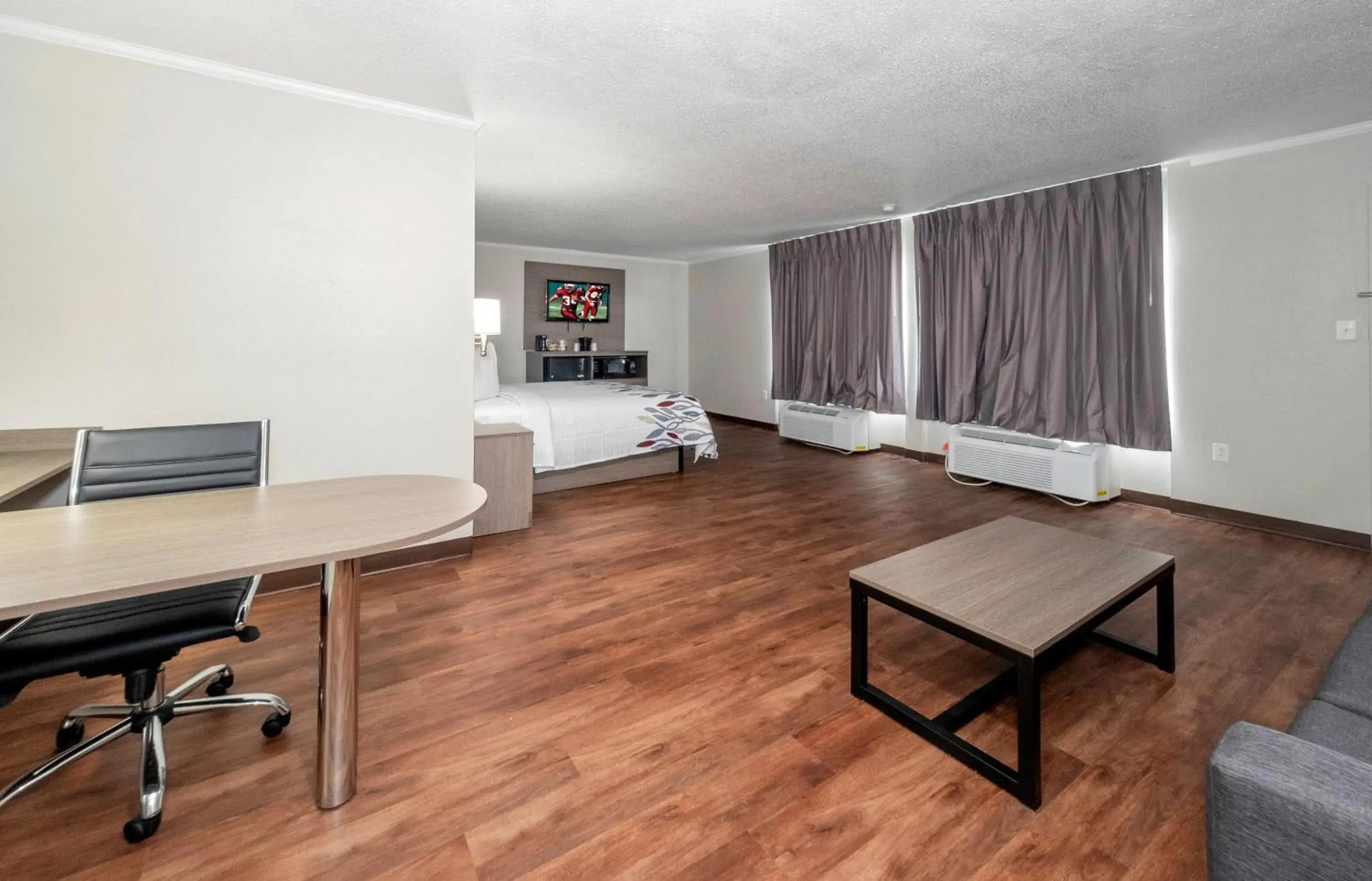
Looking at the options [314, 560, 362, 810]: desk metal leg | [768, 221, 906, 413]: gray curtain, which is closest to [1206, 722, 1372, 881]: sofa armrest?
[314, 560, 362, 810]: desk metal leg

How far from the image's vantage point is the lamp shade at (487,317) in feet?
14.9

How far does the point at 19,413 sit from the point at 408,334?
145 cm

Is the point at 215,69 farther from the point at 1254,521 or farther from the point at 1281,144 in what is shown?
the point at 1254,521

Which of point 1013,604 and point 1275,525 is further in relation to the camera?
point 1275,525

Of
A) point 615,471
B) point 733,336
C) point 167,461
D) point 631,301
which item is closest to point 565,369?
point 631,301

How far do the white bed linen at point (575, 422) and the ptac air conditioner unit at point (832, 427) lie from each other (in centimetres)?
161

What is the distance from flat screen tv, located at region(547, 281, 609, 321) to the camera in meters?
7.66

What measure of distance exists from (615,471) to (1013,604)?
3.69 meters

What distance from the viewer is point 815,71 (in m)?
2.57

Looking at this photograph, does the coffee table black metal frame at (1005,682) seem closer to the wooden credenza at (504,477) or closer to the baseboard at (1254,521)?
the baseboard at (1254,521)

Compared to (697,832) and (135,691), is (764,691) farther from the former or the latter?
(135,691)

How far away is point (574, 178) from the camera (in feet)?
14.2

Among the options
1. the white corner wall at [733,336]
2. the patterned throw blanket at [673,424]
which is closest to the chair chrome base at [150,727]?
the patterned throw blanket at [673,424]

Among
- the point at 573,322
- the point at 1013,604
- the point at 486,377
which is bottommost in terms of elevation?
the point at 1013,604
